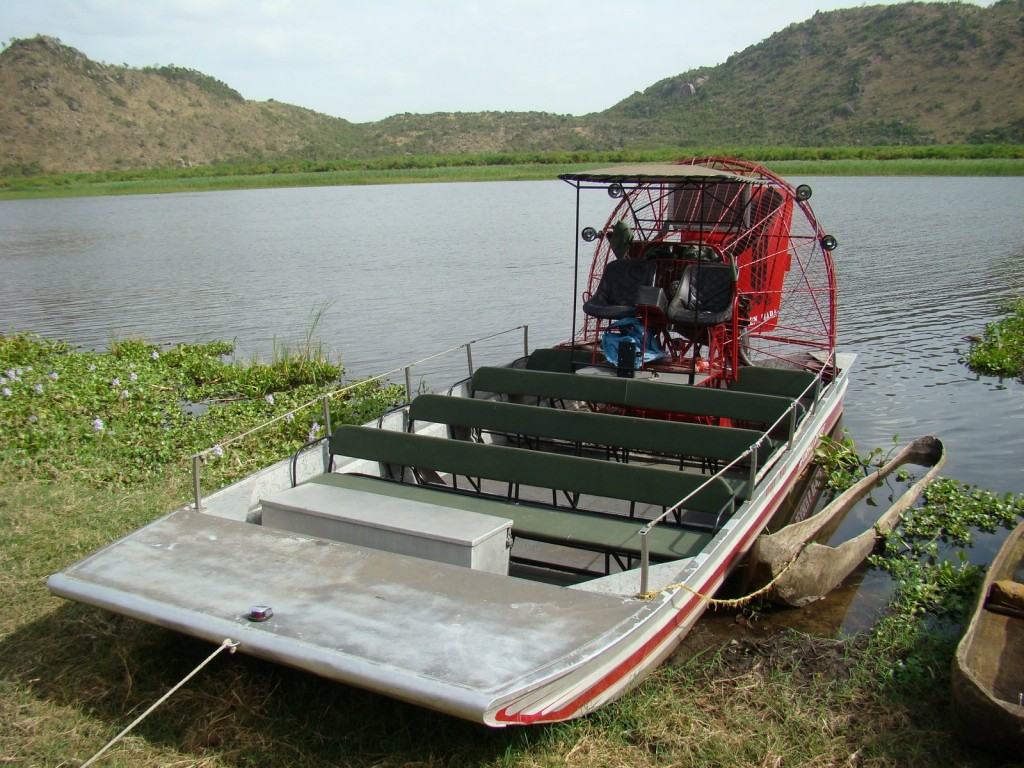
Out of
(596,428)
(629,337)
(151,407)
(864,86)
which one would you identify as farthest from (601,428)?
(864,86)

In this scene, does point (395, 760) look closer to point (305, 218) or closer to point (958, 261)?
point (958, 261)

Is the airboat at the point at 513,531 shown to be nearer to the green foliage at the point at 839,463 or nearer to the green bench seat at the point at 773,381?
the green bench seat at the point at 773,381

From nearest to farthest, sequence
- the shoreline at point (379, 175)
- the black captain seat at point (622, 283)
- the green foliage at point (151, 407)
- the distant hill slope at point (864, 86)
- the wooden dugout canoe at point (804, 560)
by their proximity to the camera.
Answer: the wooden dugout canoe at point (804, 560), the green foliage at point (151, 407), the black captain seat at point (622, 283), the shoreline at point (379, 175), the distant hill slope at point (864, 86)

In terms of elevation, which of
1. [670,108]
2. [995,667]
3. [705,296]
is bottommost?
[995,667]

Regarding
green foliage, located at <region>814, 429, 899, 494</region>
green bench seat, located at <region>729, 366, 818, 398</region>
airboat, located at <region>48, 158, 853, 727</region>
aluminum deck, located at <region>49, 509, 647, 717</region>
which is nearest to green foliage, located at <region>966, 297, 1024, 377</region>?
green foliage, located at <region>814, 429, 899, 494</region>

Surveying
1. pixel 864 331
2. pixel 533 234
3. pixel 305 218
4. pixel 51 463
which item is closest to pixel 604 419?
pixel 51 463

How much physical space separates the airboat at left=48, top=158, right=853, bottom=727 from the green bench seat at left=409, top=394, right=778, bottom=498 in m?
0.02

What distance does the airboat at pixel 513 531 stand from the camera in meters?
4.21

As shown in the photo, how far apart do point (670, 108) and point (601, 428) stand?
112m

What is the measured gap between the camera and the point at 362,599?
4605 mm

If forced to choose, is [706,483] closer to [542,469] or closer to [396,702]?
[542,469]

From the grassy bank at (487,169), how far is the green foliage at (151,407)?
36.1m

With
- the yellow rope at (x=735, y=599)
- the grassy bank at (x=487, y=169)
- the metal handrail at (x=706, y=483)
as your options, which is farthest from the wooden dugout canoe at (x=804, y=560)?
the grassy bank at (x=487, y=169)

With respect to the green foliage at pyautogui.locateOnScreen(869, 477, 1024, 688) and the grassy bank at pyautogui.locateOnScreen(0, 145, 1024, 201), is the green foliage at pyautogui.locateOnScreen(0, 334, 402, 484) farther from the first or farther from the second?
the grassy bank at pyautogui.locateOnScreen(0, 145, 1024, 201)
